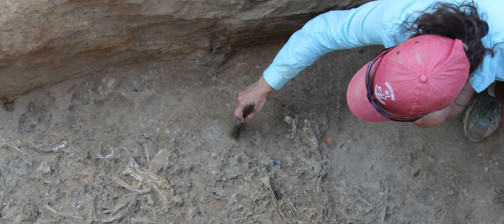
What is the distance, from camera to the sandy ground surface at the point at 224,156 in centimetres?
138

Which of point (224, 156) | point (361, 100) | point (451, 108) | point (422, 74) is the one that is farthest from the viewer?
point (224, 156)

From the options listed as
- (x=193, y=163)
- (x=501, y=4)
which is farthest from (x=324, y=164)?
(x=501, y=4)

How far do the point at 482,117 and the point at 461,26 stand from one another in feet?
2.26

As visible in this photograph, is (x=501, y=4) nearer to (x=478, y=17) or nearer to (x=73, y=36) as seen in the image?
(x=478, y=17)

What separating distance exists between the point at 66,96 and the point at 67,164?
0.27m

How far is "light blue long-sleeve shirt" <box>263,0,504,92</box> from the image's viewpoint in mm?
1111

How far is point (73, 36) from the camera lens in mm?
1397

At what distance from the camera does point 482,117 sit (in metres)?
1.60

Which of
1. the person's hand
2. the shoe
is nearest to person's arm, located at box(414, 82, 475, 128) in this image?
the shoe

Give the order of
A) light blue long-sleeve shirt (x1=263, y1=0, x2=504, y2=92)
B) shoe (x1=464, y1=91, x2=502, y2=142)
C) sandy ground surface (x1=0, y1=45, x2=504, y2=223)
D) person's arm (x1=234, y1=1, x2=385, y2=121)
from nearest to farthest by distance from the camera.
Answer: light blue long-sleeve shirt (x1=263, y1=0, x2=504, y2=92), person's arm (x1=234, y1=1, x2=385, y2=121), sandy ground surface (x1=0, y1=45, x2=504, y2=223), shoe (x1=464, y1=91, x2=502, y2=142)

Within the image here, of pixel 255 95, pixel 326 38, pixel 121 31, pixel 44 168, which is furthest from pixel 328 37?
pixel 44 168

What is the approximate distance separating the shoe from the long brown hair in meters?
0.58

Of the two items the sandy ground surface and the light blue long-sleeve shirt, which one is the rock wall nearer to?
the sandy ground surface

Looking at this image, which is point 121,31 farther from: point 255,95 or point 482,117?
point 482,117
